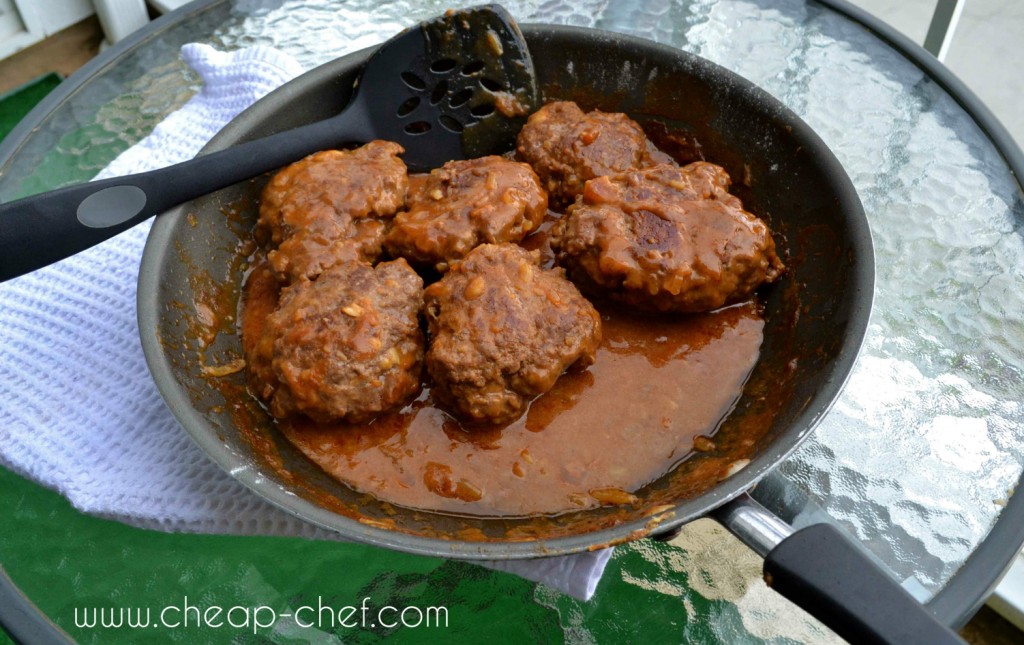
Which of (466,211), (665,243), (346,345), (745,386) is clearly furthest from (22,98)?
(745,386)

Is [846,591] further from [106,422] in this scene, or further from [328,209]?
[106,422]

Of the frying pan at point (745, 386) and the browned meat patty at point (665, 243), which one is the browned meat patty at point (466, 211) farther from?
the frying pan at point (745, 386)

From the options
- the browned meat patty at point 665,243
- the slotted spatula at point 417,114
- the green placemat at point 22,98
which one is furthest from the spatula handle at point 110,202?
the green placemat at point 22,98

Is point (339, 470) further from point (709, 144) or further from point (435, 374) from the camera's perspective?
point (709, 144)

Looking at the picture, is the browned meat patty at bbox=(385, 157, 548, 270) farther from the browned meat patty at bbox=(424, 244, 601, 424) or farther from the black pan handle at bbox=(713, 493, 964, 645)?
the black pan handle at bbox=(713, 493, 964, 645)

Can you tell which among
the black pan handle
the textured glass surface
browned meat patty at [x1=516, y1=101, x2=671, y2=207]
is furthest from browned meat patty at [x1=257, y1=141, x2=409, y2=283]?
the black pan handle

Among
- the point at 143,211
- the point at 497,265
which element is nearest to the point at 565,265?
the point at 497,265
